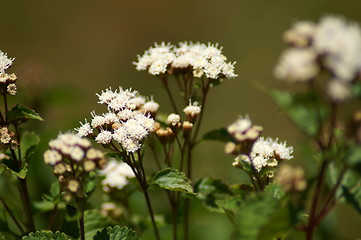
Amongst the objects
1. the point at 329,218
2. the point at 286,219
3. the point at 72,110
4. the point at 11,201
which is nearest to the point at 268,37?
the point at 72,110

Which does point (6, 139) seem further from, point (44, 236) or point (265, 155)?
point (265, 155)

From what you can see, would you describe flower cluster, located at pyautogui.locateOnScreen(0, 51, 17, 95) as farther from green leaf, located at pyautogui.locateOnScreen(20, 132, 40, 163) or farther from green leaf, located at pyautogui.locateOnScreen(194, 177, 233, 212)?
green leaf, located at pyautogui.locateOnScreen(194, 177, 233, 212)

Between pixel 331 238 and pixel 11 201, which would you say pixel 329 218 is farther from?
pixel 11 201

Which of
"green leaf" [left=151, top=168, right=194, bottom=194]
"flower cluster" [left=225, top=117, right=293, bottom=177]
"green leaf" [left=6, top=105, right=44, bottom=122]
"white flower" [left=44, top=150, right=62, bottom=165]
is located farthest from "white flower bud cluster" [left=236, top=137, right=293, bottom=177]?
"green leaf" [left=6, top=105, right=44, bottom=122]

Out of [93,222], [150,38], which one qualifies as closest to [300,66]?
[93,222]

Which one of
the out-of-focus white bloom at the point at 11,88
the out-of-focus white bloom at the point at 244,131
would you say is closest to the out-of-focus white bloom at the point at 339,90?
the out-of-focus white bloom at the point at 244,131

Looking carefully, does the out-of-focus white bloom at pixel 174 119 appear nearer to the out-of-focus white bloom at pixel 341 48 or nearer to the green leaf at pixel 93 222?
the green leaf at pixel 93 222

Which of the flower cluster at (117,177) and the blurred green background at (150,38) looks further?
the blurred green background at (150,38)
